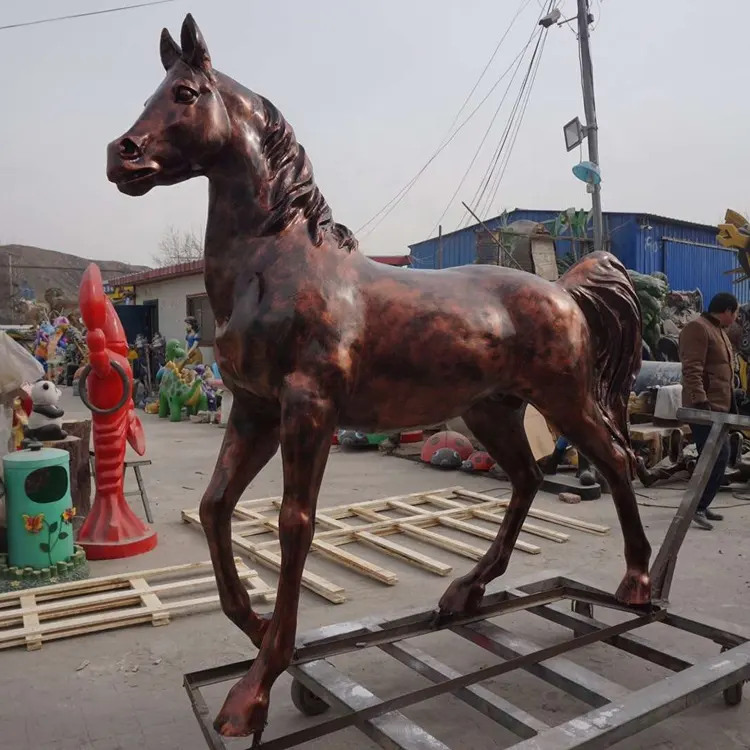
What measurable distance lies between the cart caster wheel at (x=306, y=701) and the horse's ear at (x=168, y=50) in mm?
1900

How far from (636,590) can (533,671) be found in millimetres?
530

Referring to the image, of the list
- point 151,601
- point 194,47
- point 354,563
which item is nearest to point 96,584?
point 151,601

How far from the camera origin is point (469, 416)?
2.52 meters

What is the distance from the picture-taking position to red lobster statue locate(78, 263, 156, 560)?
4.02 metres

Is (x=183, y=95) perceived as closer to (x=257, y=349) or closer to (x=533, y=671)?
(x=257, y=349)

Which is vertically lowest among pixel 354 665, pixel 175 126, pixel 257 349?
pixel 354 665

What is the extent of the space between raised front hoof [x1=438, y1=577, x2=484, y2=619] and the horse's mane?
4.64ft

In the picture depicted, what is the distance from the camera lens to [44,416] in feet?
14.4

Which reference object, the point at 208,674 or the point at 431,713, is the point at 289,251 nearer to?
the point at 208,674

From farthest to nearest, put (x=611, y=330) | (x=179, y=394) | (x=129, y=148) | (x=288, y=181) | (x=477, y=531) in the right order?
(x=179, y=394), (x=477, y=531), (x=611, y=330), (x=288, y=181), (x=129, y=148)

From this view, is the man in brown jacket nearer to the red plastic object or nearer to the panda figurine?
the red plastic object

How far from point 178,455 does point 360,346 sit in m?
6.30

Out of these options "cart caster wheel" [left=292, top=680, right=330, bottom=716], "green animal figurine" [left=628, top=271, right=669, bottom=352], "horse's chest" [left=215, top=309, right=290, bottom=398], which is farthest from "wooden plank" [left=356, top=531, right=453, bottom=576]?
"green animal figurine" [left=628, top=271, right=669, bottom=352]

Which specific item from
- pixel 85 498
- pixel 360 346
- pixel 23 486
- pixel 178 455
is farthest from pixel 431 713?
pixel 178 455
